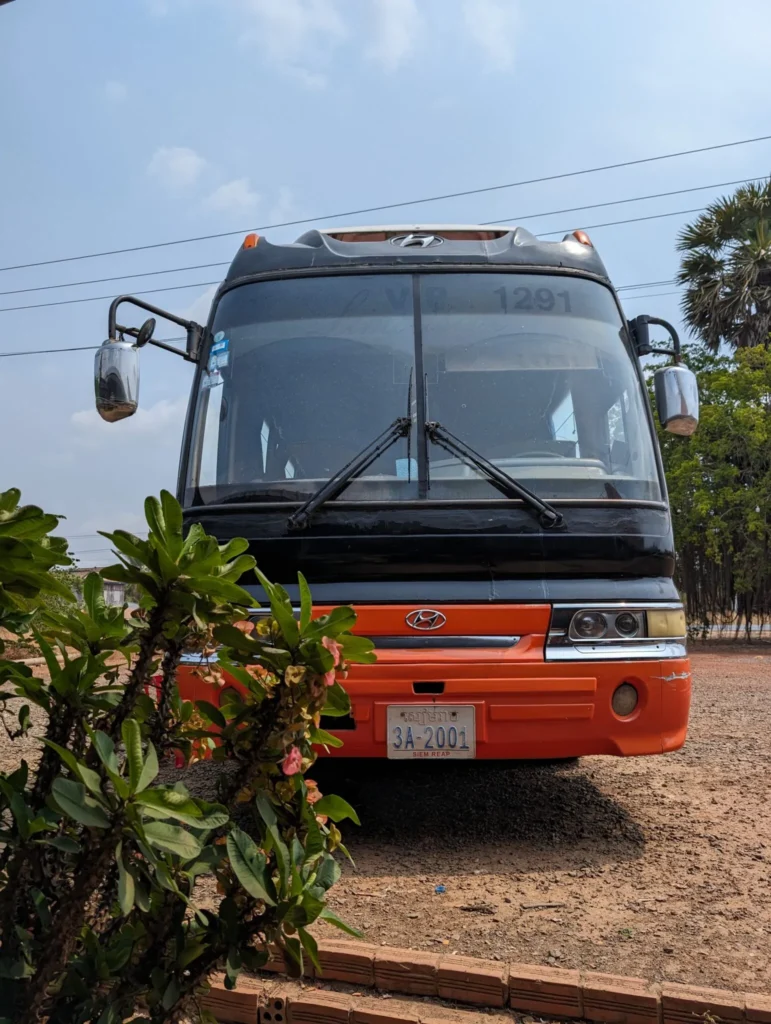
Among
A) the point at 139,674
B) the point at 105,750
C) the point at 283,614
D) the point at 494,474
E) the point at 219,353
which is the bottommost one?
the point at 105,750

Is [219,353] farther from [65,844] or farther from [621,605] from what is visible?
[65,844]

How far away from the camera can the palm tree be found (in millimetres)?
25234

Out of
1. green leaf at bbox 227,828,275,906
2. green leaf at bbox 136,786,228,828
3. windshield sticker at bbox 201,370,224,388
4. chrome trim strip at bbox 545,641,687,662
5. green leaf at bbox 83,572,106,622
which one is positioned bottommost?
green leaf at bbox 227,828,275,906

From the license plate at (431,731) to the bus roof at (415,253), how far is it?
2392 millimetres

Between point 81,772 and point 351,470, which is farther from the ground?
point 351,470

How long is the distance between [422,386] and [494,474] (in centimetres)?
66

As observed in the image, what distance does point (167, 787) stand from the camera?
1.78 meters

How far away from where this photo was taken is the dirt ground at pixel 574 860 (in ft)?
10.6

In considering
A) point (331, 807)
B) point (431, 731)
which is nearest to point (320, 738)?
point (331, 807)

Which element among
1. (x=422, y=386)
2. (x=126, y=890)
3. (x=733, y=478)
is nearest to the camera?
(x=126, y=890)

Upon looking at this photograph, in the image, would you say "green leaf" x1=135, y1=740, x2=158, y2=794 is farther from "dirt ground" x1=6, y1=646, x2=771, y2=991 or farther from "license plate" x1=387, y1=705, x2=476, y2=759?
"license plate" x1=387, y1=705, x2=476, y2=759

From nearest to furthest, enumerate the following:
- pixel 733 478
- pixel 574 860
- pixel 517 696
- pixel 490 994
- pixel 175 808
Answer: pixel 175 808, pixel 490 994, pixel 517 696, pixel 574 860, pixel 733 478


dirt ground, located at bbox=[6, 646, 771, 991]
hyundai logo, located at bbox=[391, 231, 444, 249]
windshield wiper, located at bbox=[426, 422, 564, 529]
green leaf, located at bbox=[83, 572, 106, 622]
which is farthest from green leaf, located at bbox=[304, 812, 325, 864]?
hyundai logo, located at bbox=[391, 231, 444, 249]

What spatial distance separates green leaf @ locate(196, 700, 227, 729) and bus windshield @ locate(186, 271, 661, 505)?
8.21 ft
